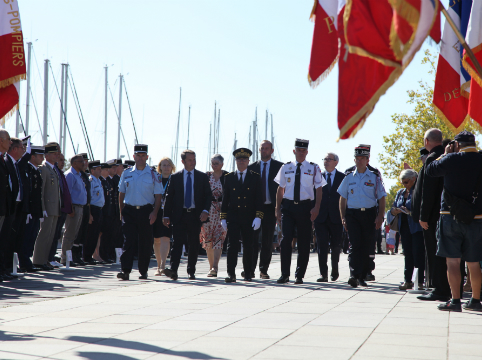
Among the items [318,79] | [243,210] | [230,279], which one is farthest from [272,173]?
[318,79]

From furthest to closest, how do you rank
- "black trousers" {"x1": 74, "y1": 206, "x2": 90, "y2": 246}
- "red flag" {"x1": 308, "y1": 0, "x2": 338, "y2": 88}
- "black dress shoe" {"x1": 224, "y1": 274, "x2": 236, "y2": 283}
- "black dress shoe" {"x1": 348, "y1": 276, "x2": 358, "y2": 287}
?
"black trousers" {"x1": 74, "y1": 206, "x2": 90, "y2": 246} → "black dress shoe" {"x1": 224, "y1": 274, "x2": 236, "y2": 283} → "black dress shoe" {"x1": 348, "y1": 276, "x2": 358, "y2": 287} → "red flag" {"x1": 308, "y1": 0, "x2": 338, "y2": 88}

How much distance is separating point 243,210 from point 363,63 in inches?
245

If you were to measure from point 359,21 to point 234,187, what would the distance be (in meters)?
6.56

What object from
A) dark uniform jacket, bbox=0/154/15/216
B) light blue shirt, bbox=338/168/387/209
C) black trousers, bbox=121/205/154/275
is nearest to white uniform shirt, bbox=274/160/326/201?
light blue shirt, bbox=338/168/387/209

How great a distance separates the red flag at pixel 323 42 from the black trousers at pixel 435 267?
2.90m

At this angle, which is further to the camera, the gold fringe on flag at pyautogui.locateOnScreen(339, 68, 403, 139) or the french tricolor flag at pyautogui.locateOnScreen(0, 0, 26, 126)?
the french tricolor flag at pyautogui.locateOnScreen(0, 0, 26, 126)

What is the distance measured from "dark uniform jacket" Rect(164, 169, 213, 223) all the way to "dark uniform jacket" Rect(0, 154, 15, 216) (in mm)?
2730

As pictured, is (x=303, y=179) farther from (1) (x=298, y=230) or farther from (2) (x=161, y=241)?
(2) (x=161, y=241)

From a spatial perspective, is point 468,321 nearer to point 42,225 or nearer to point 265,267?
point 265,267

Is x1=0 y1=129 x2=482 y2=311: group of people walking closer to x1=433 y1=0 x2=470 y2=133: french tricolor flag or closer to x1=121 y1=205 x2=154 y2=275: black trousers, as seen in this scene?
x1=121 y1=205 x2=154 y2=275: black trousers

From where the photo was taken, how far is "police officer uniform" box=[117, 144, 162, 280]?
38.1 ft

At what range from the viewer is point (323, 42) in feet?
24.0

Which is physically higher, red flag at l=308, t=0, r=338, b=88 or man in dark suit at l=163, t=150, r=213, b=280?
red flag at l=308, t=0, r=338, b=88

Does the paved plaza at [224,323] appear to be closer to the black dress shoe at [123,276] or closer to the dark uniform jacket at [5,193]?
the black dress shoe at [123,276]
